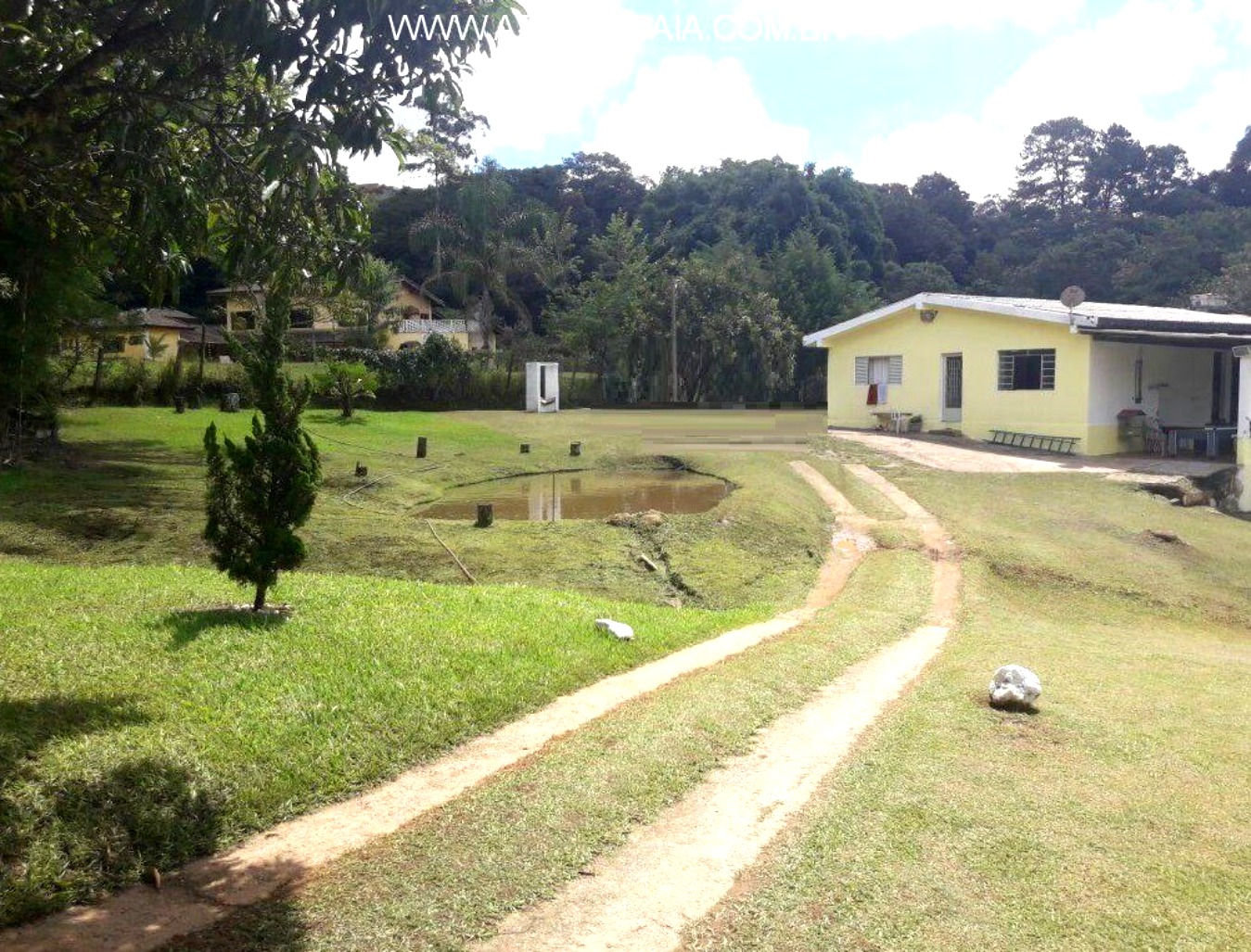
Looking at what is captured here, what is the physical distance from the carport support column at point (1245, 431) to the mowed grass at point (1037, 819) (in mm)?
11920

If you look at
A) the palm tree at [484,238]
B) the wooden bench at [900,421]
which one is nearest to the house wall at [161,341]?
the palm tree at [484,238]

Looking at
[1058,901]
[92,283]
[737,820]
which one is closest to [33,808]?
[737,820]

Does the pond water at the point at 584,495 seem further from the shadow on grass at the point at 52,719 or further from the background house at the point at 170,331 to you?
the background house at the point at 170,331

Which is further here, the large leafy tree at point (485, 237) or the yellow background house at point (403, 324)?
the large leafy tree at point (485, 237)

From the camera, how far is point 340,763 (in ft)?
18.8

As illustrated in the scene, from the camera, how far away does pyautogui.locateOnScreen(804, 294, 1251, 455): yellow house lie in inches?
972

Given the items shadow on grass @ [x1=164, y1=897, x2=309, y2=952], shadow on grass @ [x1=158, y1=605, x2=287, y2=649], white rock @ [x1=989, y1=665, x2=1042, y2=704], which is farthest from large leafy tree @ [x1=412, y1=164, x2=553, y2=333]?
shadow on grass @ [x1=164, y1=897, x2=309, y2=952]

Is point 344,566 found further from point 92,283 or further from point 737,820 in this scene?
point 92,283

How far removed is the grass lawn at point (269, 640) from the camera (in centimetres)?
491

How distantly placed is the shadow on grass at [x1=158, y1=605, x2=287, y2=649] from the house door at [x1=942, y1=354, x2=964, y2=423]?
23.4 metres

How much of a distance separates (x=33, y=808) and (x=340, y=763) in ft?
4.93

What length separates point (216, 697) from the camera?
6.14m

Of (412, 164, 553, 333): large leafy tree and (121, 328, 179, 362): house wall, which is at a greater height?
(412, 164, 553, 333): large leafy tree

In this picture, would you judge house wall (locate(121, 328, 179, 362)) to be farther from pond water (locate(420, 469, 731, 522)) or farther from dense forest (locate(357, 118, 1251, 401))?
pond water (locate(420, 469, 731, 522))
